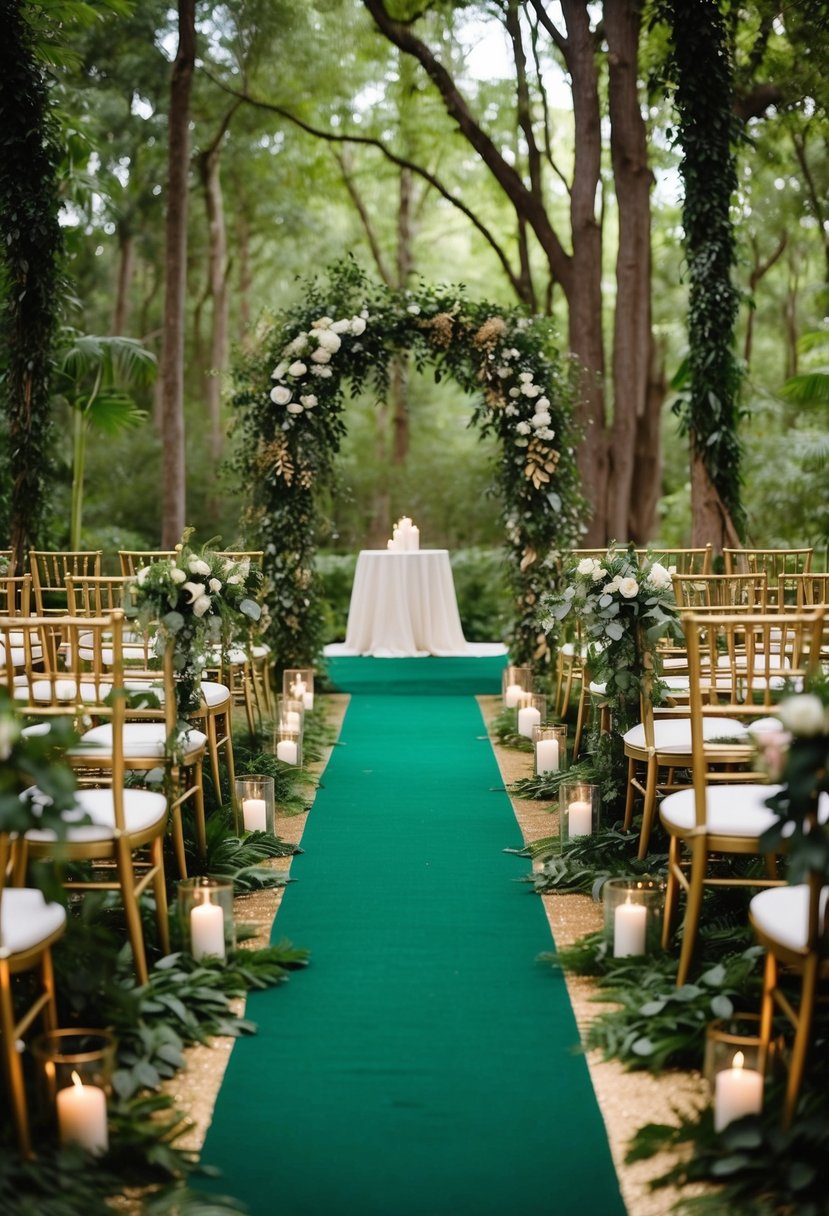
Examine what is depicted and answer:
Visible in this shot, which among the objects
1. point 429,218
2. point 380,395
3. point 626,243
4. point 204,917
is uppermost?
point 429,218

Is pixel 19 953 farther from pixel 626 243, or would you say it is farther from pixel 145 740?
pixel 626 243

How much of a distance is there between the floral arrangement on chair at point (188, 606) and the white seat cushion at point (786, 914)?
224 cm

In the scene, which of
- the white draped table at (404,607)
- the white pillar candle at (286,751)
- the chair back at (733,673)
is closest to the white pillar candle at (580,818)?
the chair back at (733,673)

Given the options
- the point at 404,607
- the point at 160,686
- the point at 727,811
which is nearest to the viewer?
the point at 727,811

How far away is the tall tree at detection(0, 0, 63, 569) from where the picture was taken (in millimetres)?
7680

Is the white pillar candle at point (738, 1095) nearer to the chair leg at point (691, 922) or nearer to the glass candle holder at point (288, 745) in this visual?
the chair leg at point (691, 922)

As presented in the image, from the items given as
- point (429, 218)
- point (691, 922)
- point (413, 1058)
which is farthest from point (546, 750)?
point (429, 218)

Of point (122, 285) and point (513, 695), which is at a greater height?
point (122, 285)

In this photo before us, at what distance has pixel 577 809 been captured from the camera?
4820 mm

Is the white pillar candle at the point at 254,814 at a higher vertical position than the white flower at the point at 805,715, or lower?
lower

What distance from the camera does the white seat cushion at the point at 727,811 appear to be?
319 centimetres

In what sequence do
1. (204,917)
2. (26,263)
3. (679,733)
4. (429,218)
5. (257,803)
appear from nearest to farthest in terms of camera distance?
(204,917) → (679,733) → (257,803) → (26,263) → (429,218)

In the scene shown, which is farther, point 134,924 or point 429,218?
point 429,218

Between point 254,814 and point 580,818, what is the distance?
140 centimetres
